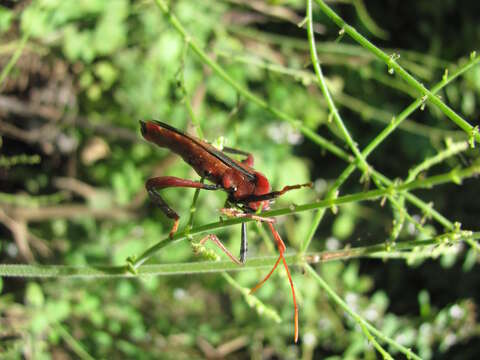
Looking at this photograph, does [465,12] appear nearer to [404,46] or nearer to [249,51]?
[404,46]

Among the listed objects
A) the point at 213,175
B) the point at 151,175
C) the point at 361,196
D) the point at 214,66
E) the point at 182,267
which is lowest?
the point at 361,196

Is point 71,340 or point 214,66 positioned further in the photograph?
point 71,340

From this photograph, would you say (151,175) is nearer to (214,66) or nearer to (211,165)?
(214,66)

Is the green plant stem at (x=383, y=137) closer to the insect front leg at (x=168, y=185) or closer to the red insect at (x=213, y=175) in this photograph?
the red insect at (x=213, y=175)

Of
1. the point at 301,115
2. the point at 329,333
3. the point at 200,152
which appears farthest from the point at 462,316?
the point at 200,152

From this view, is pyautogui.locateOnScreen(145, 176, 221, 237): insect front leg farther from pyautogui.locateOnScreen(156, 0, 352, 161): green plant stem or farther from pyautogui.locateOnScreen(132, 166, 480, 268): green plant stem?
pyautogui.locateOnScreen(156, 0, 352, 161): green plant stem

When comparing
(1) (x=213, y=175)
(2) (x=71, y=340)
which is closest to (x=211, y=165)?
(1) (x=213, y=175)
